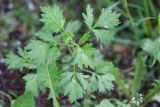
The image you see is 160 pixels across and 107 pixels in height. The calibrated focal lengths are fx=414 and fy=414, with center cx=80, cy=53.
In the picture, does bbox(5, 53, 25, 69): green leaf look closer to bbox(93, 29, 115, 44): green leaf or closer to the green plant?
the green plant

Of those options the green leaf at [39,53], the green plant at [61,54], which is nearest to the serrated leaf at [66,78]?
the green plant at [61,54]

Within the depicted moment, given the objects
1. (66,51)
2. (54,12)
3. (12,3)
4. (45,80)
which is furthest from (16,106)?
(12,3)

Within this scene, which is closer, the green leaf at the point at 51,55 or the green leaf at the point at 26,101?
the green leaf at the point at 51,55

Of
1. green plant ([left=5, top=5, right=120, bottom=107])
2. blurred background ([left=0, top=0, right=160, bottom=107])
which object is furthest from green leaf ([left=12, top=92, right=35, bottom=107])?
blurred background ([left=0, top=0, right=160, bottom=107])

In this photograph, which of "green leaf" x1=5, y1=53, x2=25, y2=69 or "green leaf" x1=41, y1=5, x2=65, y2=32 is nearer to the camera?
"green leaf" x1=41, y1=5, x2=65, y2=32

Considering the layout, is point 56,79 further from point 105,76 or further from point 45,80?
point 105,76

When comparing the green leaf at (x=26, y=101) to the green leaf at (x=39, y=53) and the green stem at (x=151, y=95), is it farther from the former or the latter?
the green stem at (x=151, y=95)
